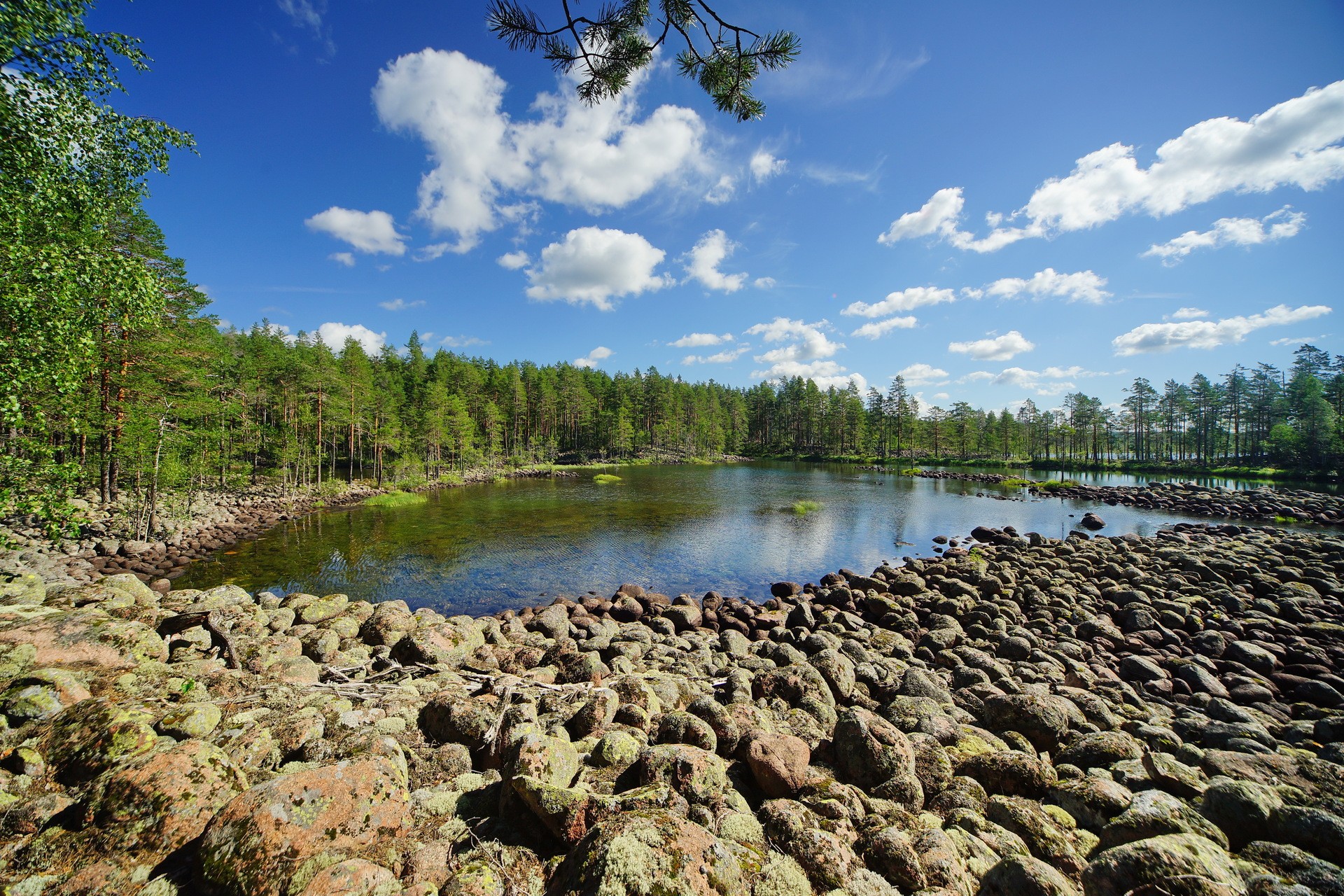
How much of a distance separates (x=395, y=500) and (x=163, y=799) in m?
41.0

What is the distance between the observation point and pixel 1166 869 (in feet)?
11.0

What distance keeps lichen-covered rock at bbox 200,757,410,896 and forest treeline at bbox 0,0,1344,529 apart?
713cm

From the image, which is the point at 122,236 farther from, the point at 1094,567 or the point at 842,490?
the point at 842,490

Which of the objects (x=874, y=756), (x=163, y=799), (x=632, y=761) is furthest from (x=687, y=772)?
(x=163, y=799)

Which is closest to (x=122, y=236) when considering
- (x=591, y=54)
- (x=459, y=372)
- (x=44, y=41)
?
(x=44, y=41)

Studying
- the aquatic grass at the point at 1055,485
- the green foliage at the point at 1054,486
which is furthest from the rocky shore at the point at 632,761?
the aquatic grass at the point at 1055,485

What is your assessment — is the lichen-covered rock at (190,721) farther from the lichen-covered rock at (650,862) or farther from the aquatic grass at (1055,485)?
the aquatic grass at (1055,485)

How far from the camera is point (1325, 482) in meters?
54.6

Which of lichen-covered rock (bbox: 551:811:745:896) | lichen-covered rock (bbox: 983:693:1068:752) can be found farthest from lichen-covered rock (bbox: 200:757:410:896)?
lichen-covered rock (bbox: 983:693:1068:752)

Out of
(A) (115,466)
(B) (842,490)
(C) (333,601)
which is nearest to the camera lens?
(C) (333,601)

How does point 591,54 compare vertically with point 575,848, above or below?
above

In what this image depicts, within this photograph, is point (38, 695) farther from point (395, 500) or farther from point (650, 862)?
point (395, 500)

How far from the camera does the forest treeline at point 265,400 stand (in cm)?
718

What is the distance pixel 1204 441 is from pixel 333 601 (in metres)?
124
